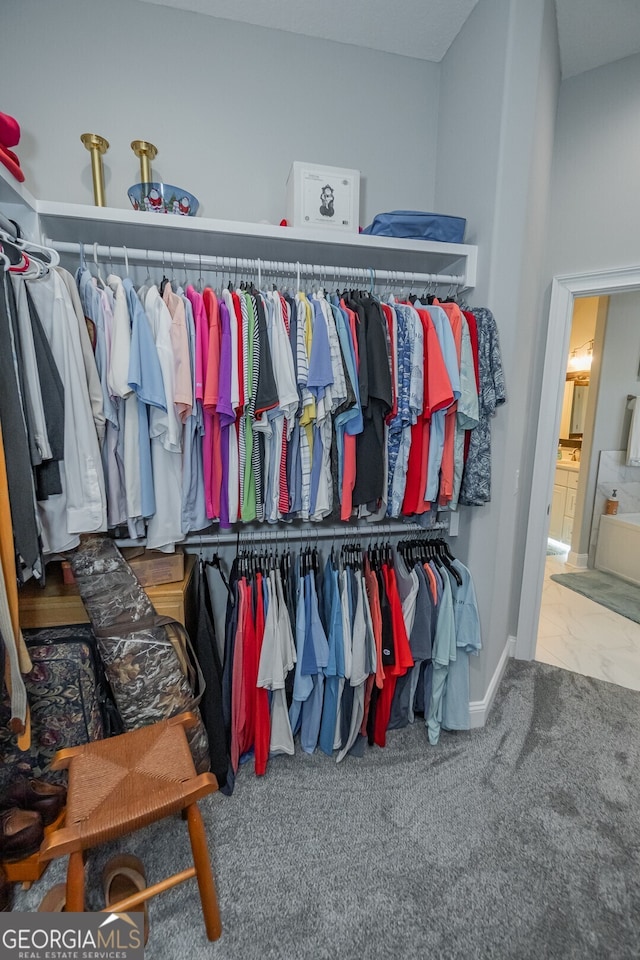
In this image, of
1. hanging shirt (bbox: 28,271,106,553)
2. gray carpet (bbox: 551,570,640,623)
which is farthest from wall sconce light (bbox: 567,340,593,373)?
hanging shirt (bbox: 28,271,106,553)

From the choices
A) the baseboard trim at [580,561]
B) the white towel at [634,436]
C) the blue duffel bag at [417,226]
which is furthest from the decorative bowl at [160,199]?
the baseboard trim at [580,561]

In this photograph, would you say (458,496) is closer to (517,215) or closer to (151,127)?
(517,215)

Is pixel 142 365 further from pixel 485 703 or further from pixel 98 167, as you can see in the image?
pixel 485 703

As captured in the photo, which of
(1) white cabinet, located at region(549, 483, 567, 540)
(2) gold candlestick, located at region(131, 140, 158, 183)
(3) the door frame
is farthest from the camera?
(1) white cabinet, located at region(549, 483, 567, 540)

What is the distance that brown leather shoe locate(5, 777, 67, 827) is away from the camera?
1.29 metres

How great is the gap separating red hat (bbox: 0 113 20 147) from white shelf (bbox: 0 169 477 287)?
0.16 m

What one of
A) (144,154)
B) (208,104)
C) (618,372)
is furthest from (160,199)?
(618,372)

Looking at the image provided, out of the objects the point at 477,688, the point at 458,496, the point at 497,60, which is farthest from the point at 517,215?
the point at 477,688

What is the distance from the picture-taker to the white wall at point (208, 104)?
1604mm

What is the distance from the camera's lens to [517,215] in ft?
5.27

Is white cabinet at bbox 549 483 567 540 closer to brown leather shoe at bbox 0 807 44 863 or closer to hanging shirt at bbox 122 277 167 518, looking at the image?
hanging shirt at bbox 122 277 167 518

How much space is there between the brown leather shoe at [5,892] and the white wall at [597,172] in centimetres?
321

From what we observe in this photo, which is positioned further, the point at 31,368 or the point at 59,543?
the point at 59,543

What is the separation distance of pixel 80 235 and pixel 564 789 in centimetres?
279
